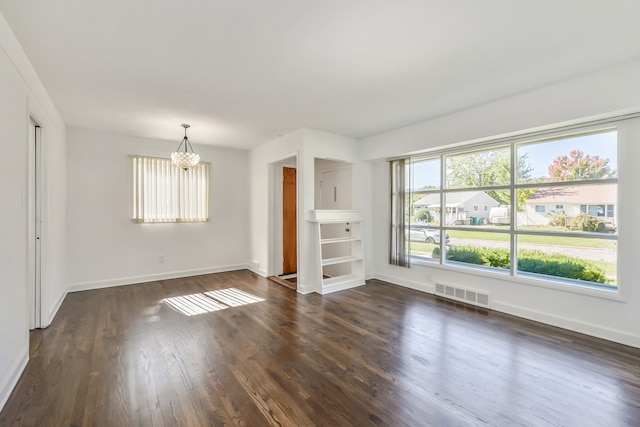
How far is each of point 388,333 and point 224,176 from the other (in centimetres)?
453

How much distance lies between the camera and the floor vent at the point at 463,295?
3.76m

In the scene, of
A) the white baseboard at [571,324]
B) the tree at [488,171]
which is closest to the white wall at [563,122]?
the white baseboard at [571,324]

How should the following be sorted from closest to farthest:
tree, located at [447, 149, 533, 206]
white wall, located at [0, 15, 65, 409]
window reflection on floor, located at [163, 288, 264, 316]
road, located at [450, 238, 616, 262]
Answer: white wall, located at [0, 15, 65, 409], road, located at [450, 238, 616, 262], tree, located at [447, 149, 533, 206], window reflection on floor, located at [163, 288, 264, 316]

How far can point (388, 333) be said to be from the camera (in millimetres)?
2984

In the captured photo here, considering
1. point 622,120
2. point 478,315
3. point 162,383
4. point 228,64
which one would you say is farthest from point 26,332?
point 622,120

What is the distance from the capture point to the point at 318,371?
2.27 metres

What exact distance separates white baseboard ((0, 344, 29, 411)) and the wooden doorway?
381 cm

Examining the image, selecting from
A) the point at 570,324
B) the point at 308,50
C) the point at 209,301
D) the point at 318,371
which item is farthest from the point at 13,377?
the point at 570,324

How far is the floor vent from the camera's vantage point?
3.76m

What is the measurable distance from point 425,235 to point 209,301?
3.60 meters

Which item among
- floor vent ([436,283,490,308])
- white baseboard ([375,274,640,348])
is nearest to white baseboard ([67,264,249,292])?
floor vent ([436,283,490,308])

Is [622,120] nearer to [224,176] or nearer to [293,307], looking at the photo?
[293,307]

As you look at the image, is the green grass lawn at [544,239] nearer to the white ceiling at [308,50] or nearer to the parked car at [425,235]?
the parked car at [425,235]

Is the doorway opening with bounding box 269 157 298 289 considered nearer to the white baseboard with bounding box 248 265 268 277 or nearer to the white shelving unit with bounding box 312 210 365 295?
the white baseboard with bounding box 248 265 268 277
